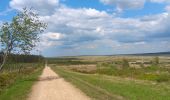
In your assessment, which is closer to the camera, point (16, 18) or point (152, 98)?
point (152, 98)

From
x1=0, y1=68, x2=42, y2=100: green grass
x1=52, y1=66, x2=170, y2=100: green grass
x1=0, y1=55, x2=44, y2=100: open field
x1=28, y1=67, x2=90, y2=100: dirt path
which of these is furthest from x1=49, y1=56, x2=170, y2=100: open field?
x1=0, y1=55, x2=44, y2=100: open field

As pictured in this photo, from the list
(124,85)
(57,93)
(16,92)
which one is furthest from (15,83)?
(57,93)

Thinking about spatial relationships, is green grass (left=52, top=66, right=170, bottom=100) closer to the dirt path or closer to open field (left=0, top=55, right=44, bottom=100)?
the dirt path

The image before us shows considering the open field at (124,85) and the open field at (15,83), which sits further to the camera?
the open field at (15,83)

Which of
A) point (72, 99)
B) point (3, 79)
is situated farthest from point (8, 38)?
point (72, 99)

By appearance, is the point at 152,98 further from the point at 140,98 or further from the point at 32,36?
the point at 32,36

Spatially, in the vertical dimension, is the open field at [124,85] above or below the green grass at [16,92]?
above

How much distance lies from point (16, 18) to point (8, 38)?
2.64m

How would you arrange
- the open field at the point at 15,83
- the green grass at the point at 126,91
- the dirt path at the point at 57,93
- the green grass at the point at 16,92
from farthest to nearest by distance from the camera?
the open field at the point at 15,83 → the green grass at the point at 16,92 → the dirt path at the point at 57,93 → the green grass at the point at 126,91

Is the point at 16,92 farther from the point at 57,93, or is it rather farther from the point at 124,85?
the point at 124,85

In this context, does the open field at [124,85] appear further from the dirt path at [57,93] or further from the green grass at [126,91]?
the dirt path at [57,93]

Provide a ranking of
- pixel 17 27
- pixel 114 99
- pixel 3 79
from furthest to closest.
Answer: pixel 17 27 → pixel 3 79 → pixel 114 99

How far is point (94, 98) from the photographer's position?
20.0 metres

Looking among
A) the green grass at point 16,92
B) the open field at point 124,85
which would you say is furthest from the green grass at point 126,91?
the green grass at point 16,92
